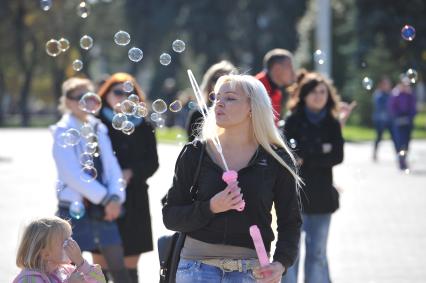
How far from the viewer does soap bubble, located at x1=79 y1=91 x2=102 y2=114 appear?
21.9ft

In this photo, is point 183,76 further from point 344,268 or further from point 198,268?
point 198,268

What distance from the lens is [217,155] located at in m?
4.47

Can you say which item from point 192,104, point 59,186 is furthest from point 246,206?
point 59,186

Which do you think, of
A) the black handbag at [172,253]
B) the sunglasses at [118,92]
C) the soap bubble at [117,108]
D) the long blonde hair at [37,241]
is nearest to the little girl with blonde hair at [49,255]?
the long blonde hair at [37,241]

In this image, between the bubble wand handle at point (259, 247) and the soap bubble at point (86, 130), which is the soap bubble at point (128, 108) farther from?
the bubble wand handle at point (259, 247)

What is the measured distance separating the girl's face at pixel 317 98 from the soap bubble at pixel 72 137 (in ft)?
5.90

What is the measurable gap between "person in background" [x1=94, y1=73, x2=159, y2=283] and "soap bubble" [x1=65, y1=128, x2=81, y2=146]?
60 cm

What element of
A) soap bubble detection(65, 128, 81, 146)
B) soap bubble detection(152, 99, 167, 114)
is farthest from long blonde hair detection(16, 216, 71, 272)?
soap bubble detection(65, 128, 81, 146)

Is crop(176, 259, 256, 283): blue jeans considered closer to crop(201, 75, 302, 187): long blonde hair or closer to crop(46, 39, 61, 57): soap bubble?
crop(201, 75, 302, 187): long blonde hair

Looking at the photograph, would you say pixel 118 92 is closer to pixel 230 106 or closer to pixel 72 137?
pixel 72 137

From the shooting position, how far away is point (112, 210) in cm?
668

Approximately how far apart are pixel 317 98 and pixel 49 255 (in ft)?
11.1

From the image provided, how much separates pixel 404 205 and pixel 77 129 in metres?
8.18

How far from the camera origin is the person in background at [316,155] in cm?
716
